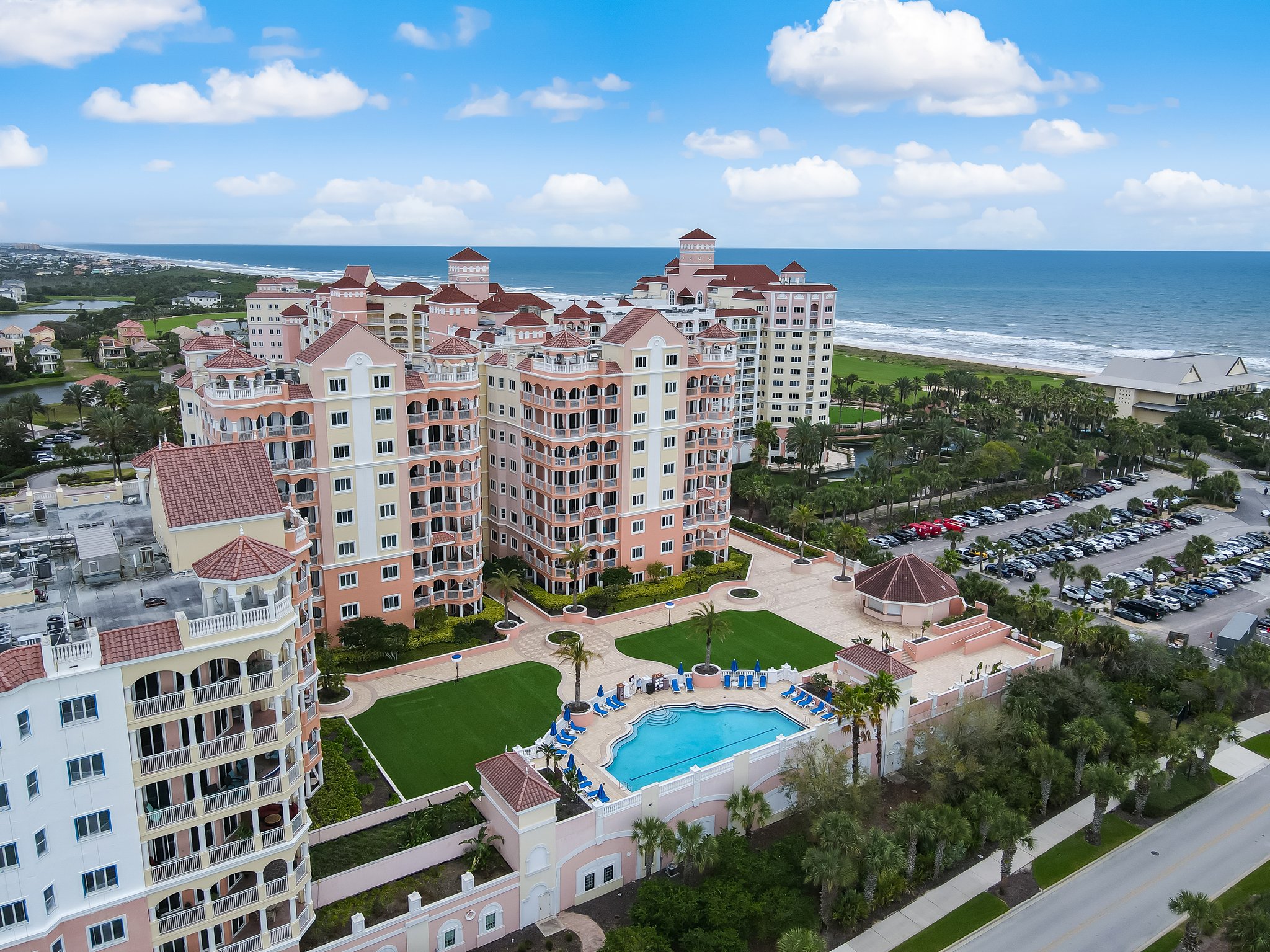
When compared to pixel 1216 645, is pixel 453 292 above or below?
above

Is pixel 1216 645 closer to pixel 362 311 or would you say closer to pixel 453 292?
pixel 453 292

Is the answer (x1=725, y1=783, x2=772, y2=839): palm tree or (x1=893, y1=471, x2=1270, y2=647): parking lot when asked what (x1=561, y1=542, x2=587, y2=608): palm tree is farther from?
(x1=893, y1=471, x2=1270, y2=647): parking lot

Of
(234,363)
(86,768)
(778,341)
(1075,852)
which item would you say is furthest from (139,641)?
(778,341)

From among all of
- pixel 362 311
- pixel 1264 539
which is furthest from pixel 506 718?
pixel 1264 539

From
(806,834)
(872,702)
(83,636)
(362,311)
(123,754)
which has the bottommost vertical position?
(806,834)

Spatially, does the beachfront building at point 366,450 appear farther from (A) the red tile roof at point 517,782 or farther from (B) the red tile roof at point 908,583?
(B) the red tile roof at point 908,583

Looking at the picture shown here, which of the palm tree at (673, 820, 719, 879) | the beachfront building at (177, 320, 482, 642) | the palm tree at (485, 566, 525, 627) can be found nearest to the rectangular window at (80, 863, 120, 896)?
the palm tree at (673, 820, 719, 879)

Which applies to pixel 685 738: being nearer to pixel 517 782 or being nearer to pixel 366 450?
pixel 517 782
